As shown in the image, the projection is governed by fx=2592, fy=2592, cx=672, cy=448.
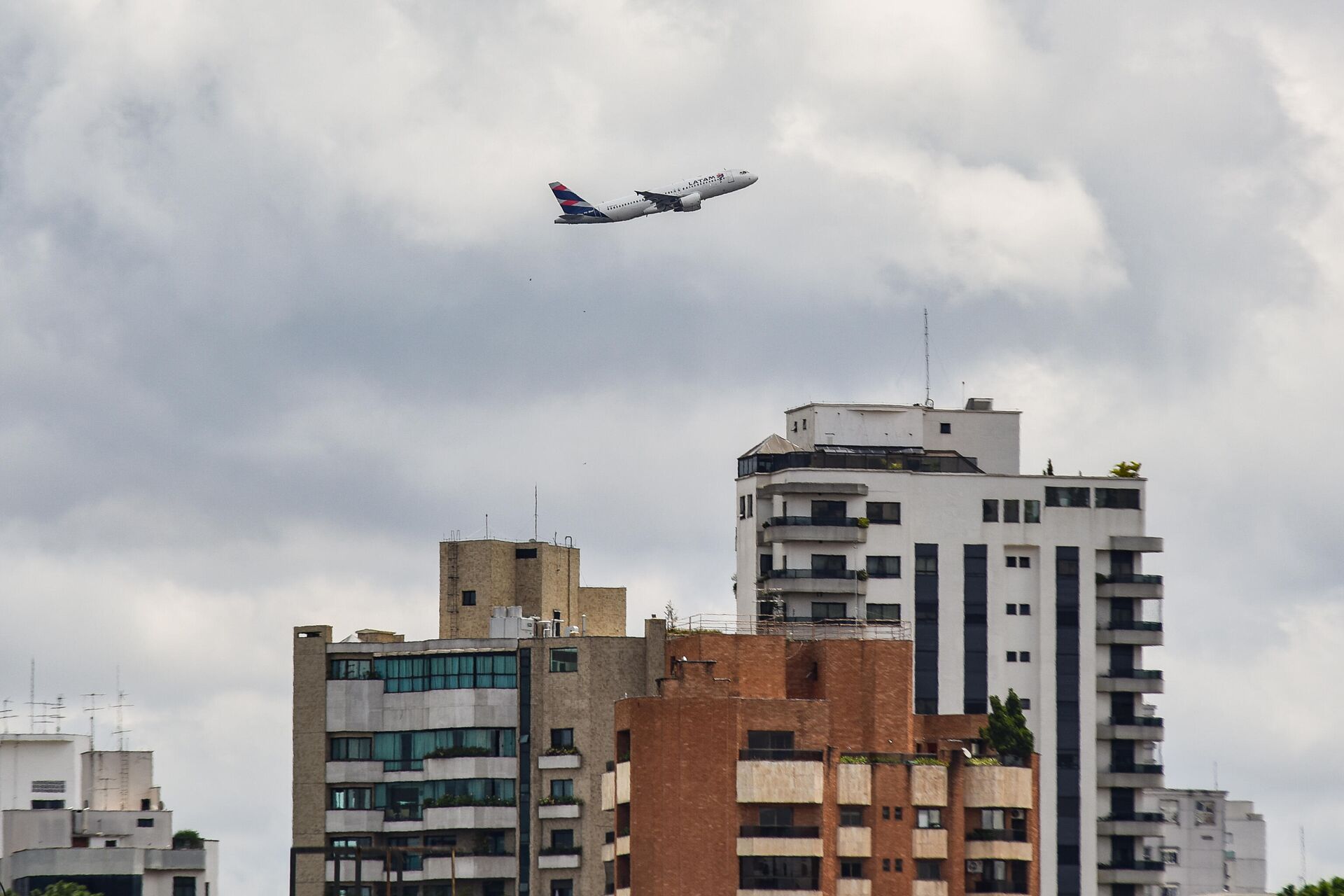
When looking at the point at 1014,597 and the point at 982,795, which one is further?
the point at 1014,597

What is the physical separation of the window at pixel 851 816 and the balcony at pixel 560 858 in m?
38.9

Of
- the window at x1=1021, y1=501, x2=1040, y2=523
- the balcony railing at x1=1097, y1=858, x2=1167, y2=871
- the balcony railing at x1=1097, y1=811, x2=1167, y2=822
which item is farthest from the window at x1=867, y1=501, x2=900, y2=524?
the balcony railing at x1=1097, y1=858, x2=1167, y2=871

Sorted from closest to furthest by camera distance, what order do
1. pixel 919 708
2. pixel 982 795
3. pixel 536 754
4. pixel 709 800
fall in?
pixel 709 800 → pixel 982 795 → pixel 536 754 → pixel 919 708

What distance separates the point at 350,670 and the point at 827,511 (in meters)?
38.2

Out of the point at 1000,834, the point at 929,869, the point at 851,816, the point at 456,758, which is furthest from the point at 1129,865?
the point at 851,816

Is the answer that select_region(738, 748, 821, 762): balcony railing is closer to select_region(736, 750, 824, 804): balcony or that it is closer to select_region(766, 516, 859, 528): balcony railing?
select_region(736, 750, 824, 804): balcony

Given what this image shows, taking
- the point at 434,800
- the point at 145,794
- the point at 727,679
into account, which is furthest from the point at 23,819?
the point at 727,679

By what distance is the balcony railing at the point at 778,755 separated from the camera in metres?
138

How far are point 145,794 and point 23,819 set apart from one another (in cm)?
1550

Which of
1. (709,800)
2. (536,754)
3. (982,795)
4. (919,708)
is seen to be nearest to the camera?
(709,800)

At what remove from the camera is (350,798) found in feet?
600

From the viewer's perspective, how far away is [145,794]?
193m

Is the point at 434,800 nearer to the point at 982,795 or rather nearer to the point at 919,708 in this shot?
the point at 919,708

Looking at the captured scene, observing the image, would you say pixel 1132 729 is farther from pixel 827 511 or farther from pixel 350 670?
pixel 350 670
